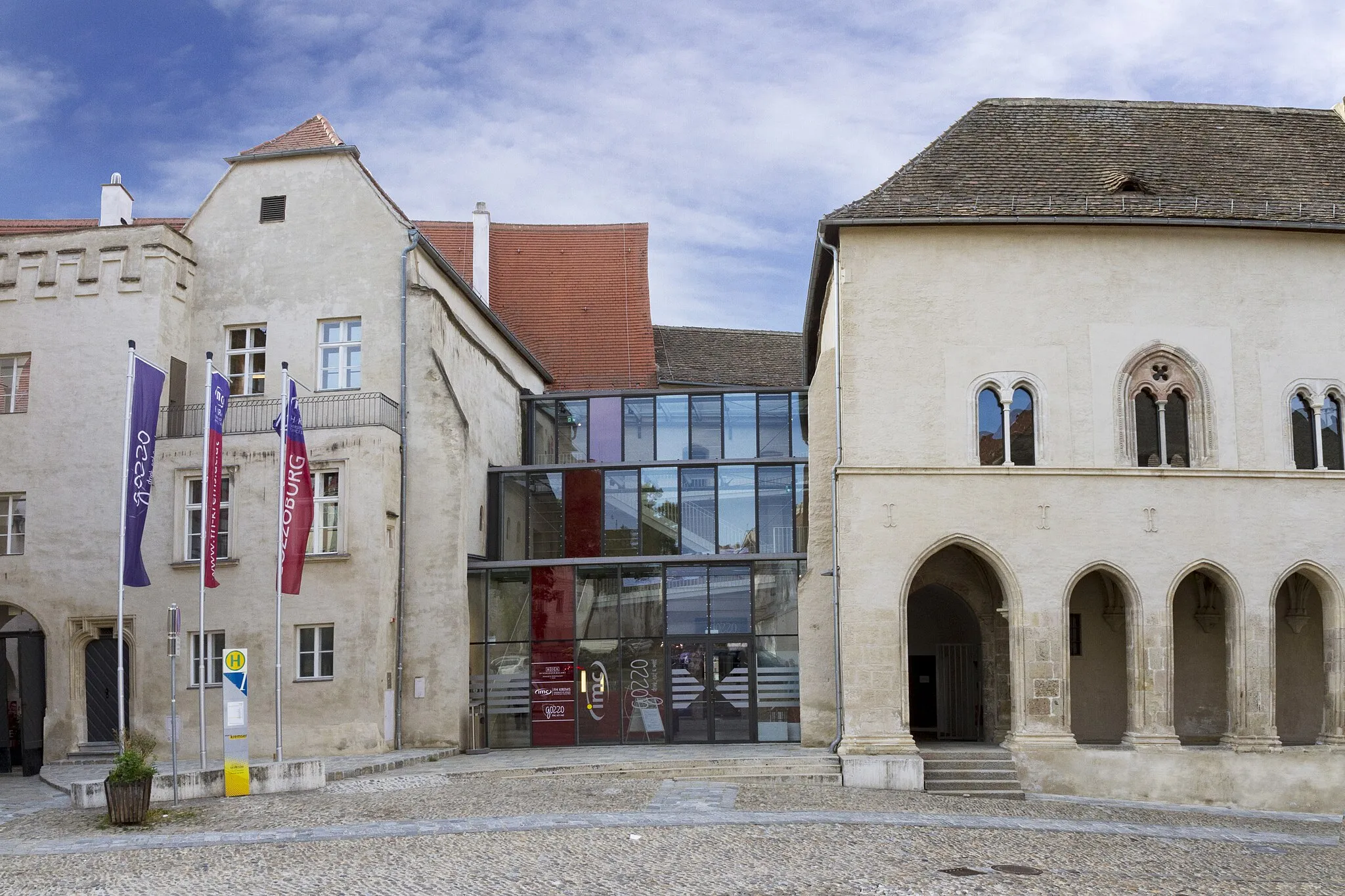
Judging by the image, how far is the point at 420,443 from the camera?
25281mm

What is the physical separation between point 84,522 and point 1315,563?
827 inches

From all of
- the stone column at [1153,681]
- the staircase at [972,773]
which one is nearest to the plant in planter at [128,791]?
the staircase at [972,773]

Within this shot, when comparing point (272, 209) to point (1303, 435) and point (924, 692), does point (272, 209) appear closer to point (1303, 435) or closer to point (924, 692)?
point (924, 692)

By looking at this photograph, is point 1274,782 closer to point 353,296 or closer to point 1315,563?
point 1315,563

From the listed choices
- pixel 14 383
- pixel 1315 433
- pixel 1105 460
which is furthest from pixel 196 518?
pixel 1315 433

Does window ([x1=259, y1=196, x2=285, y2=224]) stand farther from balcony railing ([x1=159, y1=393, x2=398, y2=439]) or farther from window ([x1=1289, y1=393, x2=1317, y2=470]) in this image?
window ([x1=1289, y1=393, x2=1317, y2=470])

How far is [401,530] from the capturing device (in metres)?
25.0

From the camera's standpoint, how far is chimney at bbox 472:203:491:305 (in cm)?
3541

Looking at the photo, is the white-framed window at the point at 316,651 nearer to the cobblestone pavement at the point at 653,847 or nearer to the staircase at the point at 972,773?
the cobblestone pavement at the point at 653,847

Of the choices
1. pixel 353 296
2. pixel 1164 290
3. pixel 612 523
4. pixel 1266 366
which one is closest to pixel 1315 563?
pixel 1266 366

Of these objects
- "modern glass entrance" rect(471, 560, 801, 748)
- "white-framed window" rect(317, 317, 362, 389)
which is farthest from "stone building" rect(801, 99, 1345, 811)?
"white-framed window" rect(317, 317, 362, 389)

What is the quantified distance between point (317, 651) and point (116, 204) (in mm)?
12709

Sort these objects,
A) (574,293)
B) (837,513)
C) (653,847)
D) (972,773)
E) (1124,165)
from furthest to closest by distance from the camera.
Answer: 1. (574,293)
2. (1124,165)
3. (837,513)
4. (972,773)
5. (653,847)

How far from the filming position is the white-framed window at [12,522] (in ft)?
82.9
